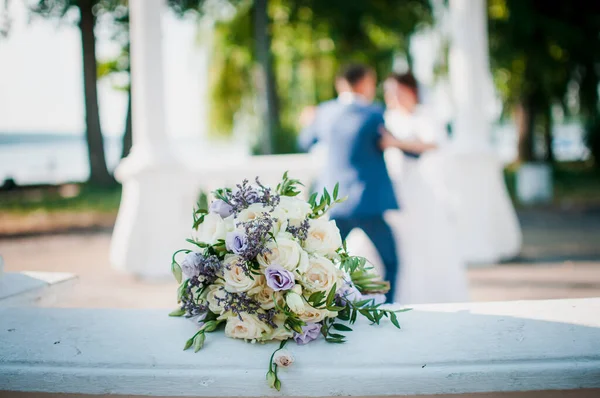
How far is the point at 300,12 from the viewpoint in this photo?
15.6m

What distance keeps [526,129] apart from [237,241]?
18.2 meters

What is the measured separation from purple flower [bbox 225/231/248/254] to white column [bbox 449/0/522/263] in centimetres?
615

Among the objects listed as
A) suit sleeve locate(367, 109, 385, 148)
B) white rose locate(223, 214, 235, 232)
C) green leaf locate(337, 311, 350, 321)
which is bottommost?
green leaf locate(337, 311, 350, 321)

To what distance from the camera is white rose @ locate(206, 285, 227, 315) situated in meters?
1.47

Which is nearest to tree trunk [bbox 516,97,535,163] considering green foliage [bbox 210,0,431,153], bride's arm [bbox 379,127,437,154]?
green foliage [bbox 210,0,431,153]

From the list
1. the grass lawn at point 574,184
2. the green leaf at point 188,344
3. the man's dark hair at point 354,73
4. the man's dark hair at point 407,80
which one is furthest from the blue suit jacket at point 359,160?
the grass lawn at point 574,184

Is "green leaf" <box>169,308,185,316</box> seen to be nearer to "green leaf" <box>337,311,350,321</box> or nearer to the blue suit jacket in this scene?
"green leaf" <box>337,311,350,321</box>

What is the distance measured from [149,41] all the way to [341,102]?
328 cm

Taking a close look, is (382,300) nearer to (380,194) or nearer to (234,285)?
(234,285)

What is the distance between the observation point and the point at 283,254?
144cm

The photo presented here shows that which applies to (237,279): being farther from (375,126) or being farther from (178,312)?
(375,126)

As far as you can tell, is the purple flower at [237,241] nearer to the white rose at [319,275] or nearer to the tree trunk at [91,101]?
the white rose at [319,275]

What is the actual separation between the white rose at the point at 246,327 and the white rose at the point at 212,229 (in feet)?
0.68

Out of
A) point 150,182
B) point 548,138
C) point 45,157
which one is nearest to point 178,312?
point 150,182
